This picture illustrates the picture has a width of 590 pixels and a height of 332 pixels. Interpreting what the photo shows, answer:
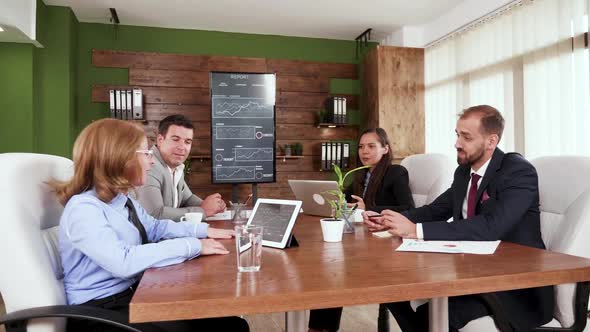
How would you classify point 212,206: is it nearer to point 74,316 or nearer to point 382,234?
point 382,234

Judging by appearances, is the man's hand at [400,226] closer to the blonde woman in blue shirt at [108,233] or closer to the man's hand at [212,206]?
the blonde woman in blue shirt at [108,233]

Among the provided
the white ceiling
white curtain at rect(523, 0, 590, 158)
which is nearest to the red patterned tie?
white curtain at rect(523, 0, 590, 158)

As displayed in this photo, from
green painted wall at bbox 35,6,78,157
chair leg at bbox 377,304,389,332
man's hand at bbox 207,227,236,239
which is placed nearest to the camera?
man's hand at bbox 207,227,236,239

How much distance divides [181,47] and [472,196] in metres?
4.19

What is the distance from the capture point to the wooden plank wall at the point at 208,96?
499 cm

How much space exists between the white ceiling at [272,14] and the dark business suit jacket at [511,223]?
3.25m

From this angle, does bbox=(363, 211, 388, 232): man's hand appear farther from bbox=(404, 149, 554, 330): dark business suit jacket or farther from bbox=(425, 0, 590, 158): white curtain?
bbox=(425, 0, 590, 158): white curtain

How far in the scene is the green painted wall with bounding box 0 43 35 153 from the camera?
418 cm

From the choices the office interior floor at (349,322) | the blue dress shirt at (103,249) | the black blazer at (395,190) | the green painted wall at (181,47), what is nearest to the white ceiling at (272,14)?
the green painted wall at (181,47)

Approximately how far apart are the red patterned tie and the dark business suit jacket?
3cm

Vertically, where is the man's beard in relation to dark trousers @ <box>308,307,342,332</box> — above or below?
above

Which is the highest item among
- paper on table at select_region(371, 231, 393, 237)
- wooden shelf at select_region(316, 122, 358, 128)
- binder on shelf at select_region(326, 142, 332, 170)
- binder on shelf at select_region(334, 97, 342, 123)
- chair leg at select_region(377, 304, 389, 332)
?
binder on shelf at select_region(334, 97, 342, 123)

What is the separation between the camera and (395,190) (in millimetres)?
2623

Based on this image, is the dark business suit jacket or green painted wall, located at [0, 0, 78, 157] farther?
green painted wall, located at [0, 0, 78, 157]
